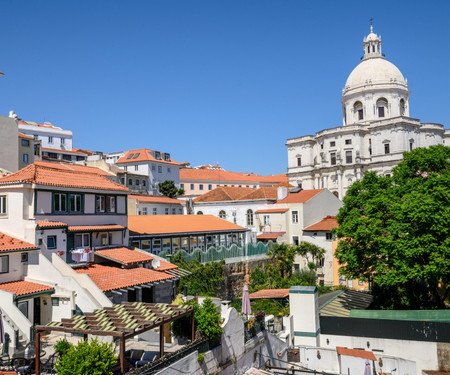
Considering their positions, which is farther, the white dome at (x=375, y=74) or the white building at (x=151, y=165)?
the white dome at (x=375, y=74)

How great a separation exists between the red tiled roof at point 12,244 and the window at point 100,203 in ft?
16.7

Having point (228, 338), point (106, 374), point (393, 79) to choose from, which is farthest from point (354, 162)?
point (106, 374)

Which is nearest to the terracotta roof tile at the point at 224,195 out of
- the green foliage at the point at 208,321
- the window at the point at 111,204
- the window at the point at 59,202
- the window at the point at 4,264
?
the window at the point at 111,204

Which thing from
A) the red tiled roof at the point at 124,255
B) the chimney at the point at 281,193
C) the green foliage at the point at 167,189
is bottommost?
the red tiled roof at the point at 124,255

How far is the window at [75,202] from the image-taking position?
914 inches

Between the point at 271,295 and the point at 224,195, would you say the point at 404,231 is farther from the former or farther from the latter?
the point at 224,195

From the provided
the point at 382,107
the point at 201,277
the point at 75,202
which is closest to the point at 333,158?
the point at 382,107

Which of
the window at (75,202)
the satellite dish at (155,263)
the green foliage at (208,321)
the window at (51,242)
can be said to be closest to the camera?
the green foliage at (208,321)

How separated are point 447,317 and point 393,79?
6495cm

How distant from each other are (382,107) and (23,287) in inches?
2828

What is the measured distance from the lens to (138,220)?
33.8 m

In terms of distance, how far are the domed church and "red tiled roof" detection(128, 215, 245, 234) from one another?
33.6m

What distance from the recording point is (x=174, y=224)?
35375mm

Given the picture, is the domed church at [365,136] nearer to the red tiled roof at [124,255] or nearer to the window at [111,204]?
the window at [111,204]
